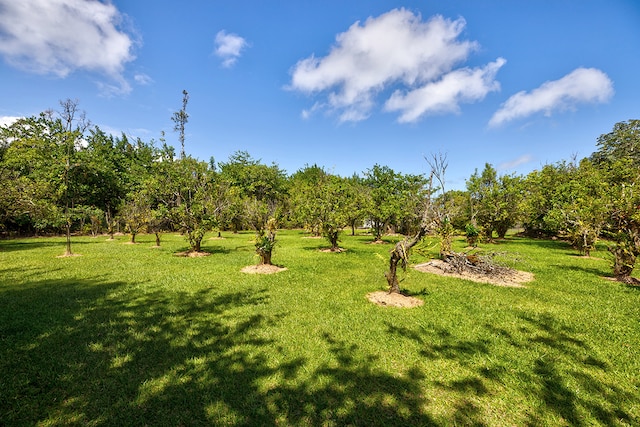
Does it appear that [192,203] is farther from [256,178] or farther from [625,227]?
[256,178]

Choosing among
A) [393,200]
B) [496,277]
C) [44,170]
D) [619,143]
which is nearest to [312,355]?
[496,277]

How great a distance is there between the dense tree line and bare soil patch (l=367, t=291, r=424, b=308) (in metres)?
2.47

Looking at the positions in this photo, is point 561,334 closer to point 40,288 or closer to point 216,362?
point 216,362

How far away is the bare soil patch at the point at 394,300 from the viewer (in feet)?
26.8

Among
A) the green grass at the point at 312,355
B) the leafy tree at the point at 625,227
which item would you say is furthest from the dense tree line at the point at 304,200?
the green grass at the point at 312,355

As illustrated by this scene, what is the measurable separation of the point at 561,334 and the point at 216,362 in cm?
777

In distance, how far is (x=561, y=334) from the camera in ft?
20.7

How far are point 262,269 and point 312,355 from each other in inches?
312

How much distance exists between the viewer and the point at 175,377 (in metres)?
4.56

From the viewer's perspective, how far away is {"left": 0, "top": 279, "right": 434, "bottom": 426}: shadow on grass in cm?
376

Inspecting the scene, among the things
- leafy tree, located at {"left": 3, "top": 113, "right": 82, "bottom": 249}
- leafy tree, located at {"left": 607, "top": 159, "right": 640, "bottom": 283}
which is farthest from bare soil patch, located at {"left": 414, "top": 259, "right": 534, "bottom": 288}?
leafy tree, located at {"left": 3, "top": 113, "right": 82, "bottom": 249}

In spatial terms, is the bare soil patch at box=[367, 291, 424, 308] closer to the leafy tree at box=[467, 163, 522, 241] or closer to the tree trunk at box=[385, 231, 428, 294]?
the tree trunk at box=[385, 231, 428, 294]

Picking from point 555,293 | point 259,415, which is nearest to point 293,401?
point 259,415

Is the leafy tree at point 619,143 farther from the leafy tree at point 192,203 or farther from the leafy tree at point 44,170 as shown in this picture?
the leafy tree at point 44,170
